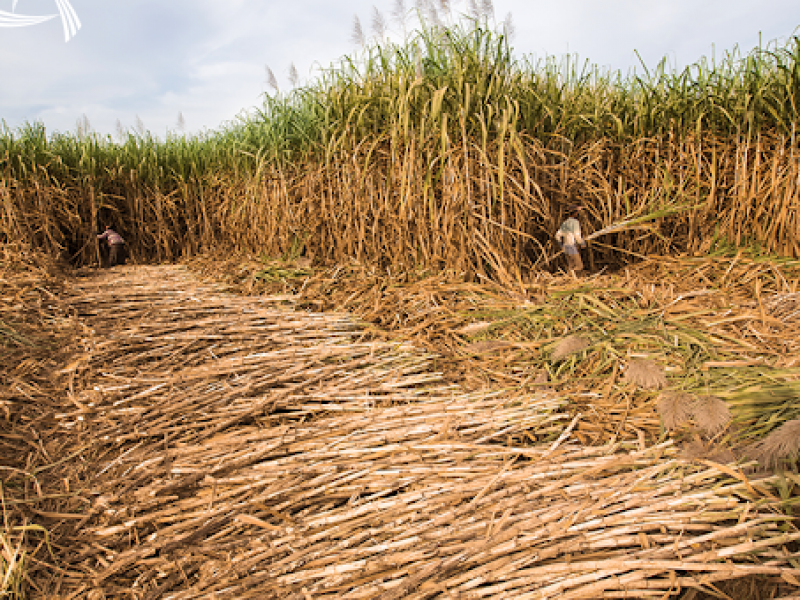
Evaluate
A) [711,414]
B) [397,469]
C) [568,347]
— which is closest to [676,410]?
[711,414]

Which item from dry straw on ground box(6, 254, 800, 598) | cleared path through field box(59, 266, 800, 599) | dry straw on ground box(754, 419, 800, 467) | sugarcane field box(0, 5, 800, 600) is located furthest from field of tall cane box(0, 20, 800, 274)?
dry straw on ground box(754, 419, 800, 467)

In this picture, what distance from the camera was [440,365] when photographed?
7.79 ft

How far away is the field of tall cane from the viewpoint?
3.17 metres

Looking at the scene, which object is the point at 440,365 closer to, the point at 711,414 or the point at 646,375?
the point at 646,375

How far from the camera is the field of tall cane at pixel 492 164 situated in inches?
125

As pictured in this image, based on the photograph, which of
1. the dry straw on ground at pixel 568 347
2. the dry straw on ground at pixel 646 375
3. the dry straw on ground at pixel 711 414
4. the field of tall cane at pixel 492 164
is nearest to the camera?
the dry straw on ground at pixel 711 414

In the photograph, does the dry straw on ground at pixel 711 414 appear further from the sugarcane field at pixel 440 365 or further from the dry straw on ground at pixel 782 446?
the dry straw on ground at pixel 782 446

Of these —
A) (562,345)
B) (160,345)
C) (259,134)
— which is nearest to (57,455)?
(160,345)

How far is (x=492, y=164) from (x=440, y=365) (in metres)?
1.48

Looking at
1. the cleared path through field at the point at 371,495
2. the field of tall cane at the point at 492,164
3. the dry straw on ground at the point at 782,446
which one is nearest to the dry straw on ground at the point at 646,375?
the cleared path through field at the point at 371,495

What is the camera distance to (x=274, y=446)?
1.76m

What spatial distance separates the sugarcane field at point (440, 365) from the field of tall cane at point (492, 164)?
0.08ft

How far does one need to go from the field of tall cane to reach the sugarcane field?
25 mm

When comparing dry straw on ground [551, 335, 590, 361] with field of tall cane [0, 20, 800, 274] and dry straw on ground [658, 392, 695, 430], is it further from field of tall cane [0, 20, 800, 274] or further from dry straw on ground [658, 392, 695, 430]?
field of tall cane [0, 20, 800, 274]
